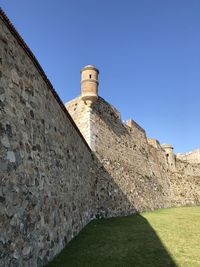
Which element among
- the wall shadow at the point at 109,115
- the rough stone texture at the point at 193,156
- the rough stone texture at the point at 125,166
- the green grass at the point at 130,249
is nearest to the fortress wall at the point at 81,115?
the rough stone texture at the point at 125,166

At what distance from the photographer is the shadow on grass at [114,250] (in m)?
5.23

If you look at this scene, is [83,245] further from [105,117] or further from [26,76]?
[105,117]

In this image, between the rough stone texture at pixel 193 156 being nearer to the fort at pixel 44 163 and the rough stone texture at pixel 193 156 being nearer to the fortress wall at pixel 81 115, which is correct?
the fort at pixel 44 163

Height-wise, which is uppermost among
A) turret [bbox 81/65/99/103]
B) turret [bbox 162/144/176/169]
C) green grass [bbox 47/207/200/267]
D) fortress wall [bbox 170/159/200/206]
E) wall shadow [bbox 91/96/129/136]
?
turret [bbox 81/65/99/103]

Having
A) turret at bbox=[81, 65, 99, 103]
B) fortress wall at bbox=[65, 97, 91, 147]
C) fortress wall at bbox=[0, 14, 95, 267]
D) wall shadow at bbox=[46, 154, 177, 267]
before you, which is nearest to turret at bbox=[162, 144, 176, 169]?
fortress wall at bbox=[65, 97, 91, 147]

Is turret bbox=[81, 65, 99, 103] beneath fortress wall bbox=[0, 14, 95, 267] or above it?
above

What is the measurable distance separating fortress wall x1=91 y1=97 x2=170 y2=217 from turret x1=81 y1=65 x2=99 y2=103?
0.81m

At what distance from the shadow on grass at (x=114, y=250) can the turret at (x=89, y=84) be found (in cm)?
711

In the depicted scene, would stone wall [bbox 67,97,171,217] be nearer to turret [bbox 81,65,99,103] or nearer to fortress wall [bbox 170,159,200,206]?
turret [bbox 81,65,99,103]

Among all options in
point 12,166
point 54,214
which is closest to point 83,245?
point 54,214

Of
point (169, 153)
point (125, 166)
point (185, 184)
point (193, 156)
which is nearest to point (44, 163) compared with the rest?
point (125, 166)

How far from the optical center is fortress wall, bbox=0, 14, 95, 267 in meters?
3.74

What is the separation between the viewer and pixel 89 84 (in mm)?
13500

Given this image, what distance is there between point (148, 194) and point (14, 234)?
51.3ft
